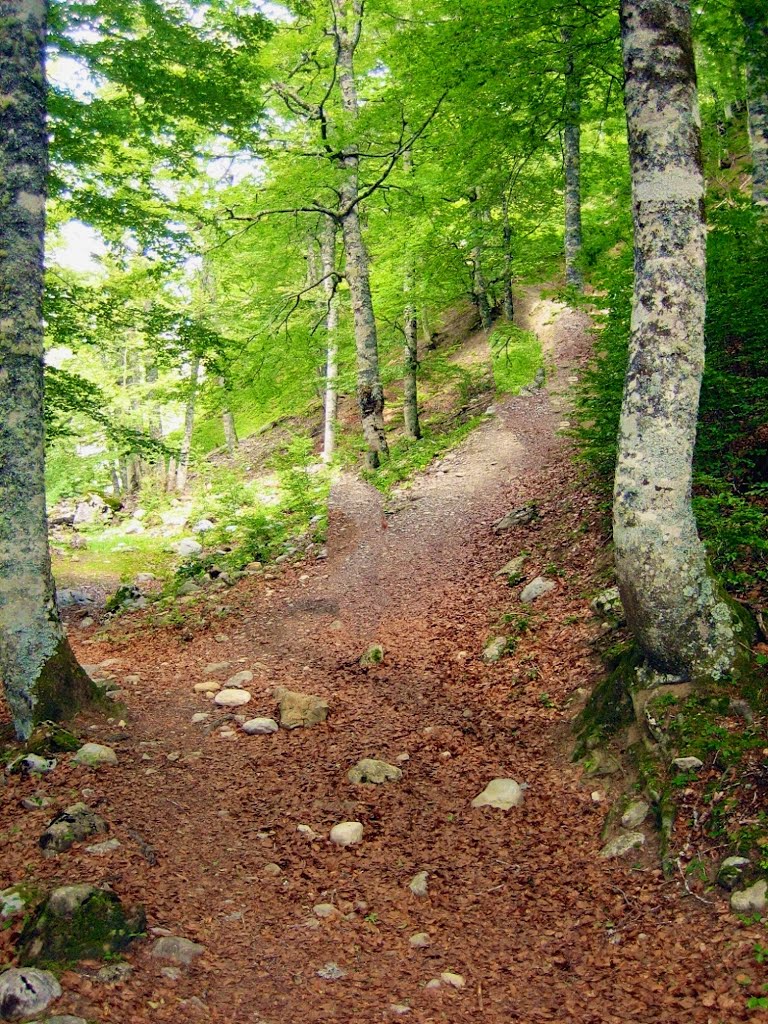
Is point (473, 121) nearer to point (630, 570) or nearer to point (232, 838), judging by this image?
point (630, 570)

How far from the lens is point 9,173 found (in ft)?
16.7

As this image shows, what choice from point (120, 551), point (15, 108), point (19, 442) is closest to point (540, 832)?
point (19, 442)

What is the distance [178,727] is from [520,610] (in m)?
3.64

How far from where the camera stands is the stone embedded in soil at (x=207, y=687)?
21.9ft

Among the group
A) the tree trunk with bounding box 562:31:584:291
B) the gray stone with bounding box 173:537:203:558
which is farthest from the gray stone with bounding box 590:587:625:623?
the tree trunk with bounding box 562:31:584:291

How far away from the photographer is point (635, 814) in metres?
3.94

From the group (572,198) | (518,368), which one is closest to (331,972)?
(518,368)

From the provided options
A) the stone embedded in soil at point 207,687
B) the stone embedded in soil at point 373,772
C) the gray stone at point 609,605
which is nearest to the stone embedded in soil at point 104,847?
the stone embedded in soil at point 373,772

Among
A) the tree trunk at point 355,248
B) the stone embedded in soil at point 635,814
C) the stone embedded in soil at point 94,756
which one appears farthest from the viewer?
the tree trunk at point 355,248

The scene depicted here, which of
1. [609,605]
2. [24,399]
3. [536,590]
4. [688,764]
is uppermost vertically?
[24,399]

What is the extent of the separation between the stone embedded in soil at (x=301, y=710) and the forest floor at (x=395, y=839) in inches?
4.8

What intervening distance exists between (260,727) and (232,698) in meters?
0.72

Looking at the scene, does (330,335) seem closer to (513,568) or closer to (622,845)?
(513,568)

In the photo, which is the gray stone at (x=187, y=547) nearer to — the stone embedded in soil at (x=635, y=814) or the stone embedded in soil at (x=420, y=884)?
the stone embedded in soil at (x=420, y=884)
